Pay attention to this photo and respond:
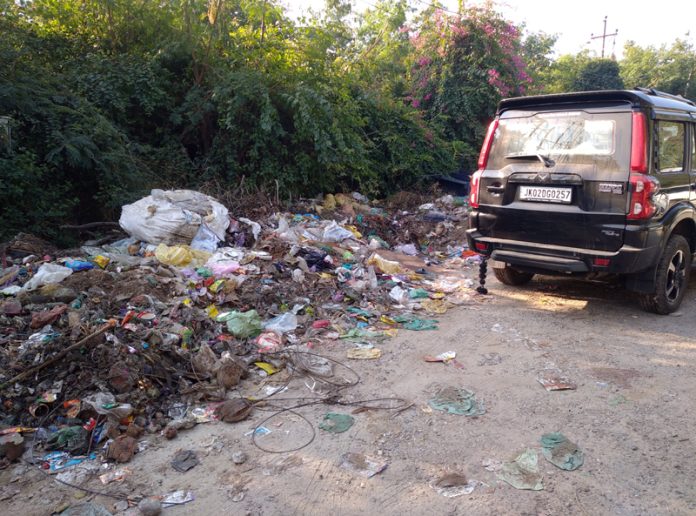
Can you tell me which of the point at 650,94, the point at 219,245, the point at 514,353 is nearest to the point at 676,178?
the point at 650,94

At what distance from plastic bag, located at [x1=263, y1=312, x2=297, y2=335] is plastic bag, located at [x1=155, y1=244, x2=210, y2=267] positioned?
162cm

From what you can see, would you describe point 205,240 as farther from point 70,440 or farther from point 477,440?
point 477,440

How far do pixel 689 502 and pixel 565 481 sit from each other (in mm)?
560

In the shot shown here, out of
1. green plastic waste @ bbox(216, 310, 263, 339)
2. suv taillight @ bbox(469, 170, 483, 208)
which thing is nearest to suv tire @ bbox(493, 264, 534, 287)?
suv taillight @ bbox(469, 170, 483, 208)

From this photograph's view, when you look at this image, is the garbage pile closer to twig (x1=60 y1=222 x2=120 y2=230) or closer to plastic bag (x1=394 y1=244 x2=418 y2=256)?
plastic bag (x1=394 y1=244 x2=418 y2=256)

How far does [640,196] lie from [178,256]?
477cm

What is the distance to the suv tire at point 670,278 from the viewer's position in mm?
4898

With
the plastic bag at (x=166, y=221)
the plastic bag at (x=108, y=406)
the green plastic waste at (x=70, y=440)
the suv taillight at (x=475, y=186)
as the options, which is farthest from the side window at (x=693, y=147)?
the green plastic waste at (x=70, y=440)

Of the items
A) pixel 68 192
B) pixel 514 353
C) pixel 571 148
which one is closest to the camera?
pixel 514 353

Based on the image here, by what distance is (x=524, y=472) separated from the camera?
109 inches

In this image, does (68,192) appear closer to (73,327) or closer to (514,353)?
(73,327)

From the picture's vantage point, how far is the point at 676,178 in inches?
193

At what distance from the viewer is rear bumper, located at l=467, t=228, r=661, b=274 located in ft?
14.7

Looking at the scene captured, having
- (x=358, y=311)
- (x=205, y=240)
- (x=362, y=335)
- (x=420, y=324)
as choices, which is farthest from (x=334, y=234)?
(x=362, y=335)
